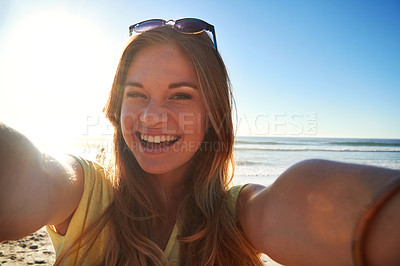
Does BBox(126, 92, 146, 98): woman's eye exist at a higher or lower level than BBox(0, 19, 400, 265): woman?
higher

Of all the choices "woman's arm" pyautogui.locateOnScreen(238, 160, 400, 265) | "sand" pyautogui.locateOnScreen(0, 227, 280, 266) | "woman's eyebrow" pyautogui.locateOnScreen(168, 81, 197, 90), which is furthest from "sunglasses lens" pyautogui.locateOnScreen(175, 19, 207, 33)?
"sand" pyautogui.locateOnScreen(0, 227, 280, 266)

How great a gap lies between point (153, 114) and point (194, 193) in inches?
27.3

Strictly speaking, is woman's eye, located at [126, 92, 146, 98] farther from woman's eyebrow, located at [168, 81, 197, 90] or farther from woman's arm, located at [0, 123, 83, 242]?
woman's arm, located at [0, 123, 83, 242]

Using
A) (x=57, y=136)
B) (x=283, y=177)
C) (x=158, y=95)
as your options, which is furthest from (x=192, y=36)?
(x=57, y=136)

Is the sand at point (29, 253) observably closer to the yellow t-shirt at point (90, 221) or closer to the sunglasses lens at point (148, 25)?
the yellow t-shirt at point (90, 221)

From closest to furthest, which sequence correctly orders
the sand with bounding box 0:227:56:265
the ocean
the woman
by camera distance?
the woman < the sand with bounding box 0:227:56:265 < the ocean

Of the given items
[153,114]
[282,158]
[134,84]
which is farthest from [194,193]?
[282,158]

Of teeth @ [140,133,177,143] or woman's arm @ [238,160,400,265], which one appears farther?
teeth @ [140,133,177,143]

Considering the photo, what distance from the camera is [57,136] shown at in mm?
23516

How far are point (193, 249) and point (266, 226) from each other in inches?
21.7

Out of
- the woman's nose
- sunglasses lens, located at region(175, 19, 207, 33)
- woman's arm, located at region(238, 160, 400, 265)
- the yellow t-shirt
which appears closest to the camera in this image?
woman's arm, located at region(238, 160, 400, 265)

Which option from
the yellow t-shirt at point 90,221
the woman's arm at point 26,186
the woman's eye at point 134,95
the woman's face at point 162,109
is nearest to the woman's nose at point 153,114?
the woman's face at point 162,109

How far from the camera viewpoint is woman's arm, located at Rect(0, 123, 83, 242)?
3.00 ft

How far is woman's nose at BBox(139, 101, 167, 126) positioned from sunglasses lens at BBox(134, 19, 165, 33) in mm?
717
